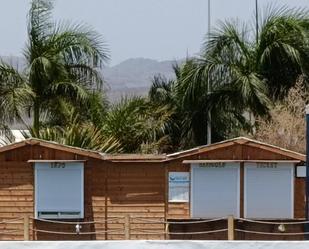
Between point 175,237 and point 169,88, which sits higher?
point 169,88

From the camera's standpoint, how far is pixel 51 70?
2722 cm

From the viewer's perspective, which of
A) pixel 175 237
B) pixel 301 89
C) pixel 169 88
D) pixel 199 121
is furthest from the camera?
A: pixel 169 88

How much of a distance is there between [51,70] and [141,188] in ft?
30.2

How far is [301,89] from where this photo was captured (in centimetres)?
2655

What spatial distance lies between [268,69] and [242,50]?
1.06 m

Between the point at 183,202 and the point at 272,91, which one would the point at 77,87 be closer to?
the point at 272,91

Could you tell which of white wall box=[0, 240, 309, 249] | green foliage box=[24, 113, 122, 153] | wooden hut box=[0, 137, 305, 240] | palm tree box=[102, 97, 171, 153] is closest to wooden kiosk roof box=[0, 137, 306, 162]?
wooden hut box=[0, 137, 305, 240]

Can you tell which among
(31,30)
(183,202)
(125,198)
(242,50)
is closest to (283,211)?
(183,202)

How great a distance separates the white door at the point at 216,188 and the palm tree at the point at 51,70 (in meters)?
8.85

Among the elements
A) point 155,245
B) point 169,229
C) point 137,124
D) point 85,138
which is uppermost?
point 137,124

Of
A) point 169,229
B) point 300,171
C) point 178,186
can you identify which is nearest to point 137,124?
point 178,186

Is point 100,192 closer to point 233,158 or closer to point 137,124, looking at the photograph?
point 233,158

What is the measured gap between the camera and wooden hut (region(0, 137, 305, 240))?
61.8 ft

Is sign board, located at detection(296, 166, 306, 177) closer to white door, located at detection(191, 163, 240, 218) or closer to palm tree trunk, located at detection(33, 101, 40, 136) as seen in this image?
white door, located at detection(191, 163, 240, 218)
